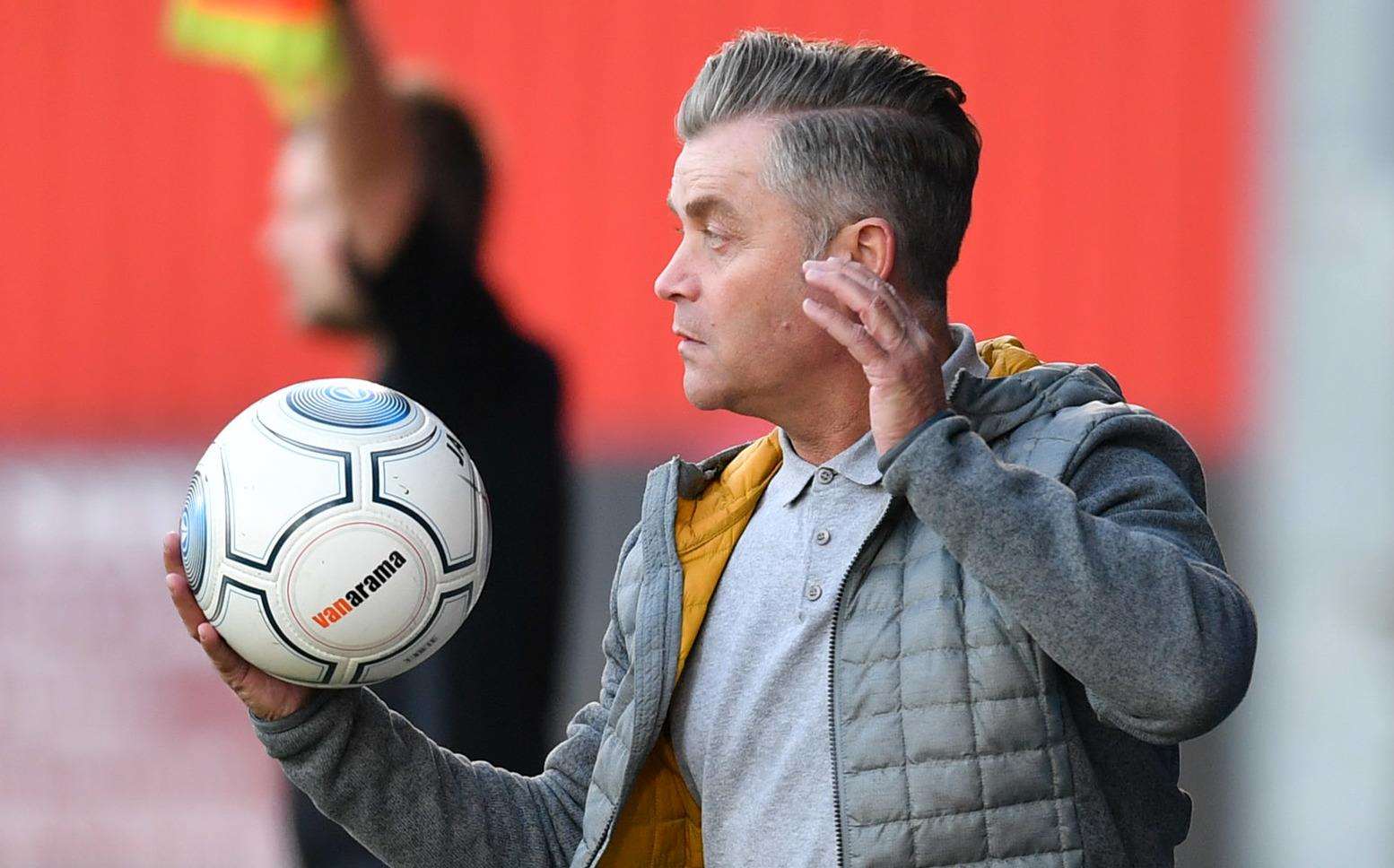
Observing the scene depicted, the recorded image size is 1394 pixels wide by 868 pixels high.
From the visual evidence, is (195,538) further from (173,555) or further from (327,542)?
(327,542)

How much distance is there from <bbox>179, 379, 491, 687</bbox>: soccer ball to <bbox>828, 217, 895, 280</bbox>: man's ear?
581 mm

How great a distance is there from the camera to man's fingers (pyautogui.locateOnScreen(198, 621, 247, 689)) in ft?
7.11

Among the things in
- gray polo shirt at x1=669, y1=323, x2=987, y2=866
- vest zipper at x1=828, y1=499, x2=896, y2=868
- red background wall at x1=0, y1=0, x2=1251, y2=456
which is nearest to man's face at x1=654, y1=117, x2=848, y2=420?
gray polo shirt at x1=669, y1=323, x2=987, y2=866

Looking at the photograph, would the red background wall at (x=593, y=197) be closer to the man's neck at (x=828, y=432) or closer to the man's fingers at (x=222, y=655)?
the man's neck at (x=828, y=432)

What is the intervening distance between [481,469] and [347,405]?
227 centimetres

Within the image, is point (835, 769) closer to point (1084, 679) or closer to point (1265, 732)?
point (1084, 679)

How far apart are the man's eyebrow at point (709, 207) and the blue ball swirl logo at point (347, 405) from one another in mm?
462

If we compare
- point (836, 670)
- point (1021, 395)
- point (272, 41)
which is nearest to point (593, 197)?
point (272, 41)

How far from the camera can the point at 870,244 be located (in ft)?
7.17

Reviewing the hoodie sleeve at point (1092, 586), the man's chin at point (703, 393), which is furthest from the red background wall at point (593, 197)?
the hoodie sleeve at point (1092, 586)

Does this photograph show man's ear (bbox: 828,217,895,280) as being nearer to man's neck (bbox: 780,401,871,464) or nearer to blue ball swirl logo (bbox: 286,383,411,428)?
man's neck (bbox: 780,401,871,464)

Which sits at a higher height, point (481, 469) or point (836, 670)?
point (836, 670)

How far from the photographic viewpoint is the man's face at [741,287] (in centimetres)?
218

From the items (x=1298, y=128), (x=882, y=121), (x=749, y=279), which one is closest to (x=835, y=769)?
(x=749, y=279)
